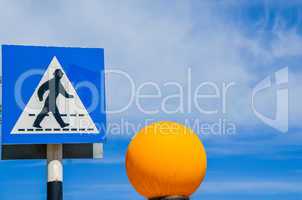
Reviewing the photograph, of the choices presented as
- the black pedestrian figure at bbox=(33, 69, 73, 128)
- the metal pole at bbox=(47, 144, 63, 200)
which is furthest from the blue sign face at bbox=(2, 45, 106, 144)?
the metal pole at bbox=(47, 144, 63, 200)

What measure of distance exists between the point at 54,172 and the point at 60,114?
813 millimetres

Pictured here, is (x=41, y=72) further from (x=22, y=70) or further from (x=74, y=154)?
(x=74, y=154)

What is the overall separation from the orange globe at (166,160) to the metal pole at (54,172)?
36.7 inches

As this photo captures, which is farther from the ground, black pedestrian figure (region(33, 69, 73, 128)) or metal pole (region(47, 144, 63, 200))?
black pedestrian figure (region(33, 69, 73, 128))

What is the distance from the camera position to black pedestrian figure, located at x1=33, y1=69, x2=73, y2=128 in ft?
29.3

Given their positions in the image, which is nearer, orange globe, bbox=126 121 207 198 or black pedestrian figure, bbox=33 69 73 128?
orange globe, bbox=126 121 207 198

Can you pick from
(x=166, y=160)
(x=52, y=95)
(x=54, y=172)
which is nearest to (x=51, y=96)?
(x=52, y=95)

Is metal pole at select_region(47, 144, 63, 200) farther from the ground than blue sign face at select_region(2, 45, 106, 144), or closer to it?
closer to it

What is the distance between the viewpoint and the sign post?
8945mm

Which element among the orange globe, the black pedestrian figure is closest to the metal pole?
the black pedestrian figure

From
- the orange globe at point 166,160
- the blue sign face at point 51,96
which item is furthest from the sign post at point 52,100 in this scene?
the orange globe at point 166,160

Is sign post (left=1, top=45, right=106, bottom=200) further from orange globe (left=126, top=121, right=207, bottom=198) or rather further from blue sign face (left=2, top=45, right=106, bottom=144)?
orange globe (left=126, top=121, right=207, bottom=198)

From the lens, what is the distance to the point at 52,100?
9.00 metres

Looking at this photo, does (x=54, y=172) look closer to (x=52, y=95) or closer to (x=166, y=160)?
(x=52, y=95)
